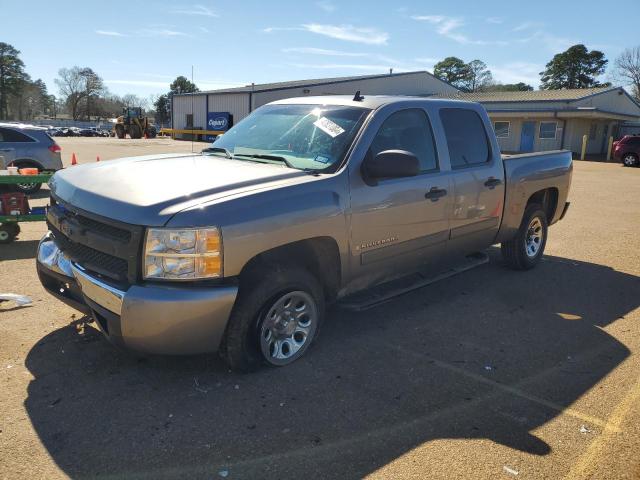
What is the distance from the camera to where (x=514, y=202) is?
600 centimetres

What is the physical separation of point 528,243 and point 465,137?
213 centimetres

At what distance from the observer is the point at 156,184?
3492 mm

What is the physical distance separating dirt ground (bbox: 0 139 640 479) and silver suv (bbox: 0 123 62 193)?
7317 millimetres

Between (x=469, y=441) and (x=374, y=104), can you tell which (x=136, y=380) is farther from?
(x=374, y=104)

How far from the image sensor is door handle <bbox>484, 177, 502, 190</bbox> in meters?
5.41

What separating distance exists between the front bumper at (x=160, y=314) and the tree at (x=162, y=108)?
10296 centimetres

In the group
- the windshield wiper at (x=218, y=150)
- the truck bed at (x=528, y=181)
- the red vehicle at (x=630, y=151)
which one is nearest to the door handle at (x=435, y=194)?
the truck bed at (x=528, y=181)

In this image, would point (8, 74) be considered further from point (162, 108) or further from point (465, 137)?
point (465, 137)

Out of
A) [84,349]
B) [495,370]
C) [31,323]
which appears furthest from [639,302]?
[31,323]

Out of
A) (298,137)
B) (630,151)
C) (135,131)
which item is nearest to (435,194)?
(298,137)

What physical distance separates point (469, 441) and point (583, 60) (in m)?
86.3

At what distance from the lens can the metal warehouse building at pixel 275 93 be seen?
145 ft

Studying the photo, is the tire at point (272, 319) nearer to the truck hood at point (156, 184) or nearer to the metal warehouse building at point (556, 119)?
the truck hood at point (156, 184)

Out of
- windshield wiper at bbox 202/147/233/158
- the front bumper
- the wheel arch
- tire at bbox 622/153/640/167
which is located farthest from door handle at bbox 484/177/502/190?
tire at bbox 622/153/640/167
